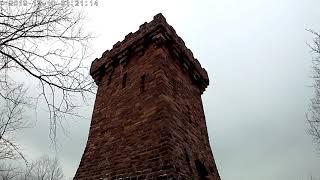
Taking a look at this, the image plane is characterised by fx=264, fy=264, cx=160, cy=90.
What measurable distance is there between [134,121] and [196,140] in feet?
5.31

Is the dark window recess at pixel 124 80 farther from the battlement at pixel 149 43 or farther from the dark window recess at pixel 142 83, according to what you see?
the dark window recess at pixel 142 83

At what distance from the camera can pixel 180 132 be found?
5.62 meters

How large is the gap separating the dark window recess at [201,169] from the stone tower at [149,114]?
3 cm

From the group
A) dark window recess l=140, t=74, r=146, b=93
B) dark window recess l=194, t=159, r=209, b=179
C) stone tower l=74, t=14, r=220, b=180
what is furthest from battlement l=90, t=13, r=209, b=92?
dark window recess l=194, t=159, r=209, b=179

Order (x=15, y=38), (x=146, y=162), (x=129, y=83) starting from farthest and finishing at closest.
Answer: (x=129, y=83)
(x=146, y=162)
(x=15, y=38)

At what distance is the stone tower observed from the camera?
5.16 meters

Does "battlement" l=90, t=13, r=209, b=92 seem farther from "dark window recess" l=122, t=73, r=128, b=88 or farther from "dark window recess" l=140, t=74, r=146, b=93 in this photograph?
"dark window recess" l=140, t=74, r=146, b=93

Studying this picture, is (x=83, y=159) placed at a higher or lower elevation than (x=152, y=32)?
lower

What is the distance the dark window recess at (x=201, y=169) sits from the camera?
564cm

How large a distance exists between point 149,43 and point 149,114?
212 cm

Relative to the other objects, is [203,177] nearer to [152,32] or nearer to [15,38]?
[152,32]

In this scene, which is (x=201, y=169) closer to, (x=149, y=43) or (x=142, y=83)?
(x=142, y=83)

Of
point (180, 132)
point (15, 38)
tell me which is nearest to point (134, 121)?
point (180, 132)

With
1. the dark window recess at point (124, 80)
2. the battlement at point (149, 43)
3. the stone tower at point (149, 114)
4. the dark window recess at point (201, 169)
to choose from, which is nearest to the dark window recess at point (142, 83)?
the stone tower at point (149, 114)
